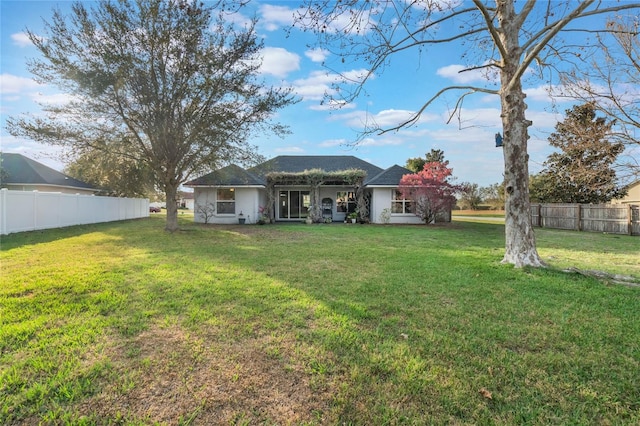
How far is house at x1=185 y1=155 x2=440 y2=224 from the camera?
18328mm

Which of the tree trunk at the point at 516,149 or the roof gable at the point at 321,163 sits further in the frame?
the roof gable at the point at 321,163

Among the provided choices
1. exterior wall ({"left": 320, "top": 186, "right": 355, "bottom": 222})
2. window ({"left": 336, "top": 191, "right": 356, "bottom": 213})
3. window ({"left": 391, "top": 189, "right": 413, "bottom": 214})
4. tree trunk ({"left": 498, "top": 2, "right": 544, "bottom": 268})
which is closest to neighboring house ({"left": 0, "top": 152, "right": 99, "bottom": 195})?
exterior wall ({"left": 320, "top": 186, "right": 355, "bottom": 222})

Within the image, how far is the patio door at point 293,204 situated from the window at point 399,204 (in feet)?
19.1

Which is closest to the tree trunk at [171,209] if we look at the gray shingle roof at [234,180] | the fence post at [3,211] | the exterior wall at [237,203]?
the gray shingle roof at [234,180]

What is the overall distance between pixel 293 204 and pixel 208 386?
19149mm

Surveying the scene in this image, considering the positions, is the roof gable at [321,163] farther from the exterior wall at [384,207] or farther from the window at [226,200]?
the window at [226,200]

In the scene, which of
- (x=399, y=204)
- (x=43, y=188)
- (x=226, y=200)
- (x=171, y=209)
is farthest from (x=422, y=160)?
(x=43, y=188)

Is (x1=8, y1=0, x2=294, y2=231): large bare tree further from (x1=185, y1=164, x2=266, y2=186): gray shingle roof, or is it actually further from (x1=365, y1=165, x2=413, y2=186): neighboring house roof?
(x1=365, y1=165, x2=413, y2=186): neighboring house roof

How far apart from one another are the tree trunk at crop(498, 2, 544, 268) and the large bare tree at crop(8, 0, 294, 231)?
26.9ft

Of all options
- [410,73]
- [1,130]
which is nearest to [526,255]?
[410,73]

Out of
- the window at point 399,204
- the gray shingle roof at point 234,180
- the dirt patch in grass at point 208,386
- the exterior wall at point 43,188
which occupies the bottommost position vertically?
the dirt patch in grass at point 208,386

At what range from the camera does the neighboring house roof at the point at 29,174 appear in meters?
18.7

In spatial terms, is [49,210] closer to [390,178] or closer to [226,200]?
[226,200]

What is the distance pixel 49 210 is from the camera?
12789 millimetres
